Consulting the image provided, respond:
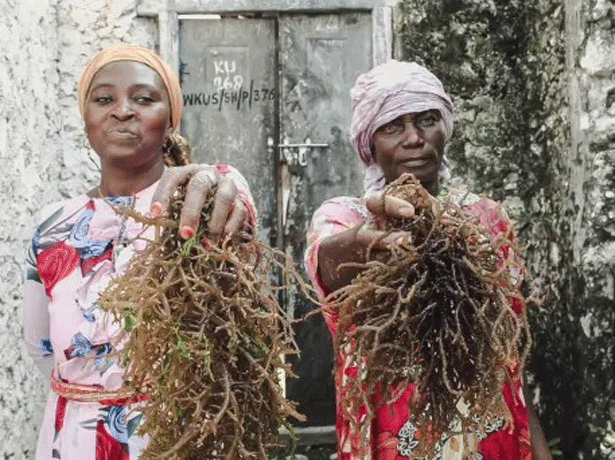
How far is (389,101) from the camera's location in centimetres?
257

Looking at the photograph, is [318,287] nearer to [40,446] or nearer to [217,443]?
[217,443]

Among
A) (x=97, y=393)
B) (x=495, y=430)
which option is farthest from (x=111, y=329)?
(x=495, y=430)

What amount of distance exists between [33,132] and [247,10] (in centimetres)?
138

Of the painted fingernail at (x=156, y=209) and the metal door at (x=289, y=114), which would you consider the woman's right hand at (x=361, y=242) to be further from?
the metal door at (x=289, y=114)

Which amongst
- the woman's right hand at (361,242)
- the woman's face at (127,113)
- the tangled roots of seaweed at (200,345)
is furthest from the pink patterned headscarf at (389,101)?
the tangled roots of seaweed at (200,345)

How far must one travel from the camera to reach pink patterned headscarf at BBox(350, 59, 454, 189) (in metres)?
2.56

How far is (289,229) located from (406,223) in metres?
3.19

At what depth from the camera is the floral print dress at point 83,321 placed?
231 cm

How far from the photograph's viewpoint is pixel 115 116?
2.43 m

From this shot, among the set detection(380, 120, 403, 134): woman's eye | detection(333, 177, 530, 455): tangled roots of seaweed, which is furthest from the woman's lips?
detection(333, 177, 530, 455): tangled roots of seaweed

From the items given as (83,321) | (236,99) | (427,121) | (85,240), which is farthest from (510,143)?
(83,321)

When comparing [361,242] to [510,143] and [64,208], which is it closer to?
[64,208]

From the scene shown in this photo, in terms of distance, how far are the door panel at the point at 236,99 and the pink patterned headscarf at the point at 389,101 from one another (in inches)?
Result: 94.9

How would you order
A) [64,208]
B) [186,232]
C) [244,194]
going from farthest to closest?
[64,208], [244,194], [186,232]
